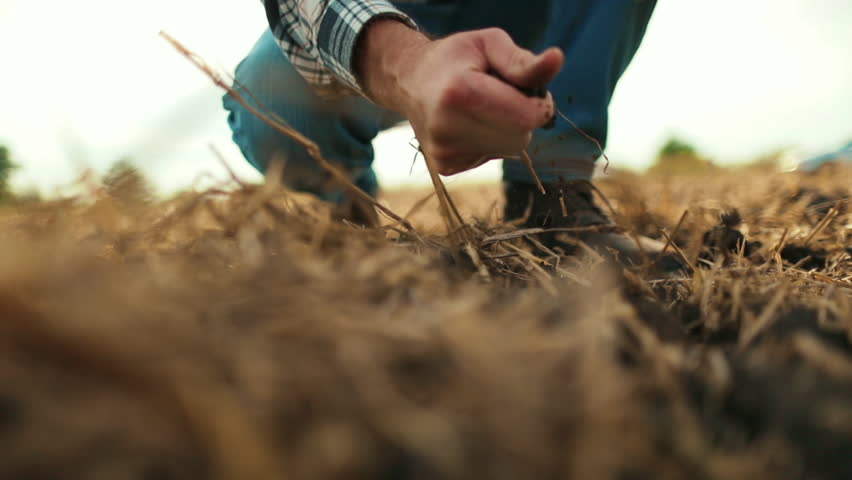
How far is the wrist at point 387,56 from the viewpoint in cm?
81

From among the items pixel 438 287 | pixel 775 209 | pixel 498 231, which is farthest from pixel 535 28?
pixel 438 287

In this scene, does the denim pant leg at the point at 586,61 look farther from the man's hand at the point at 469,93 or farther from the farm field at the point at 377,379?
the farm field at the point at 377,379

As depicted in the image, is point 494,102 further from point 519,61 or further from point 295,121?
point 295,121

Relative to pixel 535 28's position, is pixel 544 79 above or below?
below

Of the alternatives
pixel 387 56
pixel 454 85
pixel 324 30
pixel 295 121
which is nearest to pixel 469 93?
pixel 454 85

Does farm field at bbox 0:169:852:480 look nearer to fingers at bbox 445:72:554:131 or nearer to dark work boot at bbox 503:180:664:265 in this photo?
fingers at bbox 445:72:554:131

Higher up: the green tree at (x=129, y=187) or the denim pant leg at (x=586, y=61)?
the denim pant leg at (x=586, y=61)

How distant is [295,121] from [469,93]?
1.01 m

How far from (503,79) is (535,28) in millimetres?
985

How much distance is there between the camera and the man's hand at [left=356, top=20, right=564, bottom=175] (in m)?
0.66

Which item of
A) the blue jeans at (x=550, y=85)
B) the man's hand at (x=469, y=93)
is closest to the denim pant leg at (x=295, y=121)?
the blue jeans at (x=550, y=85)

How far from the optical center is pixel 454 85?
66 centimetres

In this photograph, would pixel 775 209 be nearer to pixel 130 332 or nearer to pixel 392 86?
pixel 392 86

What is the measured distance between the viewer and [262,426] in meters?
0.27
